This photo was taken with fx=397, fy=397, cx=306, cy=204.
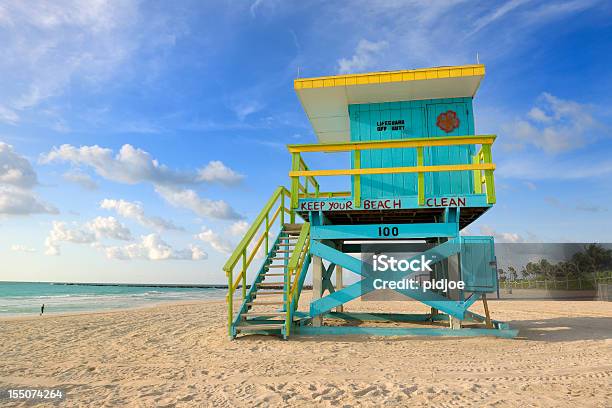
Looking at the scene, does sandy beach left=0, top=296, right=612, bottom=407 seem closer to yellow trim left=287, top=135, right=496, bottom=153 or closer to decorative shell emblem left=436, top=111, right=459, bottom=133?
yellow trim left=287, top=135, right=496, bottom=153

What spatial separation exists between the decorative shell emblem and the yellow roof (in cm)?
44

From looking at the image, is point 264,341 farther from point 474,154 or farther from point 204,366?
point 474,154

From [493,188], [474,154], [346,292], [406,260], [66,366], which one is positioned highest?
[474,154]

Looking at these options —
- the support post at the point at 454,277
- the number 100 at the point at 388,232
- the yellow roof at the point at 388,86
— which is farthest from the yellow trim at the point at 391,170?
the yellow roof at the point at 388,86

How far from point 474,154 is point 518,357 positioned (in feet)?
14.8

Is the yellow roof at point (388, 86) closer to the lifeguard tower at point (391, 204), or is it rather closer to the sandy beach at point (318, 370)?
the lifeguard tower at point (391, 204)

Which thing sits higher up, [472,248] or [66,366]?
[472,248]

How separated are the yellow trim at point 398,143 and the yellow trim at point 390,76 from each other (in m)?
1.52

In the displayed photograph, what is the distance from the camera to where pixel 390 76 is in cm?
887

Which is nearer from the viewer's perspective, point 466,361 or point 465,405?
point 465,405

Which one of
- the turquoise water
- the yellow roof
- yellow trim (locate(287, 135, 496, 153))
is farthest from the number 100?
the turquoise water

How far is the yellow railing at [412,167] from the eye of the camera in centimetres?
786

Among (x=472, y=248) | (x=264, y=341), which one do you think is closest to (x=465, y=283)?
(x=472, y=248)

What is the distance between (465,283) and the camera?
794 cm
